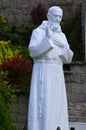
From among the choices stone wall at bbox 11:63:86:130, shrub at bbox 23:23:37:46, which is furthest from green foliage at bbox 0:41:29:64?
stone wall at bbox 11:63:86:130

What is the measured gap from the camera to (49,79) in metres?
6.78

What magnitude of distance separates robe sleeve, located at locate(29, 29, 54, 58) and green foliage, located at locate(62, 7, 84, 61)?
7.41m

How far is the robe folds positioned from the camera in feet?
21.9

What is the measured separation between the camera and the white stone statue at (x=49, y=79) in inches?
263

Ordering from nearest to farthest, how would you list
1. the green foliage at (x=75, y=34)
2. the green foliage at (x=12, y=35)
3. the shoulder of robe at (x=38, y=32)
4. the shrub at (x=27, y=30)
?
the shoulder of robe at (x=38, y=32) < the green foliage at (x=75, y=34) < the green foliage at (x=12, y=35) < the shrub at (x=27, y=30)

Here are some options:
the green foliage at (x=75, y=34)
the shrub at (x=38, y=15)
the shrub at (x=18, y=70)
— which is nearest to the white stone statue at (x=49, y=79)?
the shrub at (x=18, y=70)

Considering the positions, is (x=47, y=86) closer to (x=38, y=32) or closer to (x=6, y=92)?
(x=38, y=32)

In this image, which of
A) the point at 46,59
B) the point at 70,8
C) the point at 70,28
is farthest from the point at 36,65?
the point at 70,8

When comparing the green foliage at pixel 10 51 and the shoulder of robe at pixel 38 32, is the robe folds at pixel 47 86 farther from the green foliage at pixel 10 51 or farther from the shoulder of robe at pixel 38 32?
the green foliage at pixel 10 51

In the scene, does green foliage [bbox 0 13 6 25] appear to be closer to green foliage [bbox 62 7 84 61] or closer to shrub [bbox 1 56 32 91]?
green foliage [bbox 62 7 84 61]

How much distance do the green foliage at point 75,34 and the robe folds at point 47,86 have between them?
7416 millimetres

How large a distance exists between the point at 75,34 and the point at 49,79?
316 inches

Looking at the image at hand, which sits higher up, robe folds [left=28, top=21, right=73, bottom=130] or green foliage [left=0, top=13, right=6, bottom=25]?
green foliage [left=0, top=13, right=6, bottom=25]

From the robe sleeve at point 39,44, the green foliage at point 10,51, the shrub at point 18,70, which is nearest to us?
the robe sleeve at point 39,44
